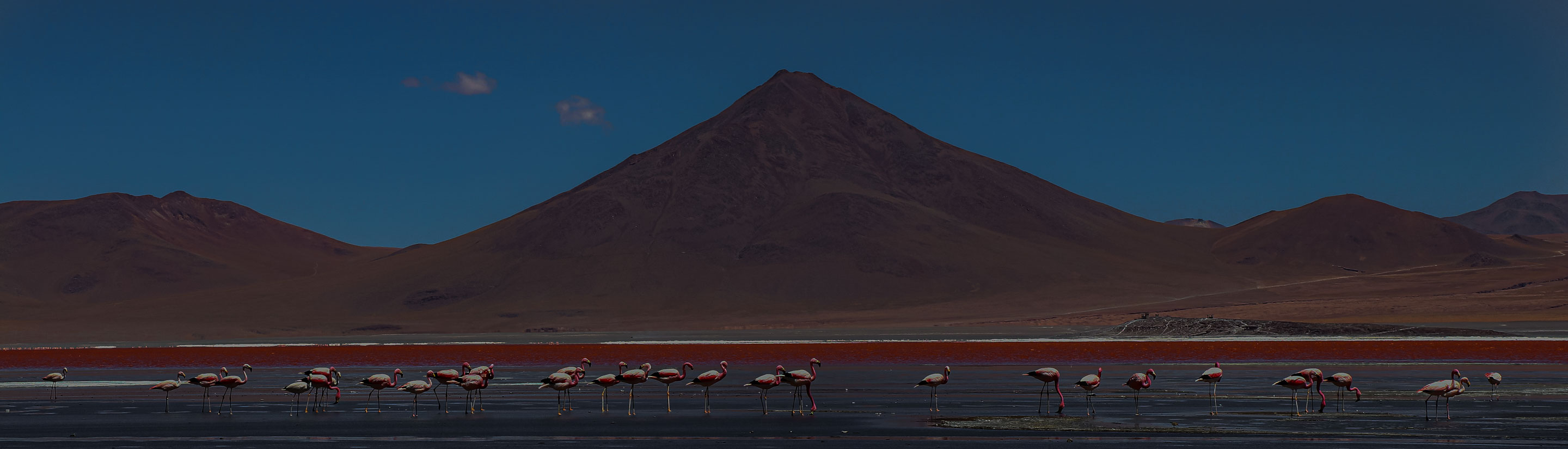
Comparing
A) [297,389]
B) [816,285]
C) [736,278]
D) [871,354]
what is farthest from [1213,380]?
[736,278]

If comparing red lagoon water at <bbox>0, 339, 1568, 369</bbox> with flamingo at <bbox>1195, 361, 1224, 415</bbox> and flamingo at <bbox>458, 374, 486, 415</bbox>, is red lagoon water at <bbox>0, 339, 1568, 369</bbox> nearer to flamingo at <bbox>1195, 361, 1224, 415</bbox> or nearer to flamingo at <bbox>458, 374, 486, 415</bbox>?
flamingo at <bbox>1195, 361, 1224, 415</bbox>

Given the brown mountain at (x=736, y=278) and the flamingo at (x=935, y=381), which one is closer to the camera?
the flamingo at (x=935, y=381)

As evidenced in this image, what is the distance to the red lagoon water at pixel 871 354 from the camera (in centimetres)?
5153

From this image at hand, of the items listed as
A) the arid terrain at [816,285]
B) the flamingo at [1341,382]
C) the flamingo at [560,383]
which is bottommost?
the flamingo at [1341,382]

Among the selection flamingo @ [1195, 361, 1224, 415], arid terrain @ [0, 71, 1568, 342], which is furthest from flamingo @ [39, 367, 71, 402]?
arid terrain @ [0, 71, 1568, 342]

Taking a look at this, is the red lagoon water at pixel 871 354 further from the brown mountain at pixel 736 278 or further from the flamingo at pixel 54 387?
the brown mountain at pixel 736 278

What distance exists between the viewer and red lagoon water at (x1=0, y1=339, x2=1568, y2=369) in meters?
51.5

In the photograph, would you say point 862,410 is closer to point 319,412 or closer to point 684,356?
point 319,412

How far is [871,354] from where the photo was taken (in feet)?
192

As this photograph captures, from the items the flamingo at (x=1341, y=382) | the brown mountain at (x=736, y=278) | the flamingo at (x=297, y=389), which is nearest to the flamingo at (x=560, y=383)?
the flamingo at (x=297, y=389)

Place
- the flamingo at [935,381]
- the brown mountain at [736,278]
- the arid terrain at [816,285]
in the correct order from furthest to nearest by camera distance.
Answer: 1. the brown mountain at [736,278]
2. the arid terrain at [816,285]
3. the flamingo at [935,381]

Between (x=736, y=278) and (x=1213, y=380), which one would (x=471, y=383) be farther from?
(x=736, y=278)

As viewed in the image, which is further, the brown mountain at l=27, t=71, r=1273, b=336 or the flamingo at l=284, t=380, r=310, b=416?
the brown mountain at l=27, t=71, r=1273, b=336

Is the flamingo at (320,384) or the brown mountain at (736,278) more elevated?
the brown mountain at (736,278)
